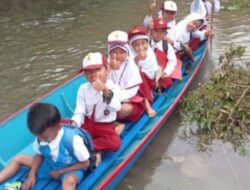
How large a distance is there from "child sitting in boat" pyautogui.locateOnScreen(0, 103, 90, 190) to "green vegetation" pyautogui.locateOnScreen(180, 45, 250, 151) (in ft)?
7.50

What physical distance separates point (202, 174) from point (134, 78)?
133 cm

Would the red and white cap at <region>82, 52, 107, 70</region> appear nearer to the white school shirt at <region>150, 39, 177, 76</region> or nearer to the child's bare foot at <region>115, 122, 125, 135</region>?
the child's bare foot at <region>115, 122, 125, 135</region>

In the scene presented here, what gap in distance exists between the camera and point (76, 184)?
3828 millimetres

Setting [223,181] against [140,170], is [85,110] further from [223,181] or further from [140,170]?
[223,181]

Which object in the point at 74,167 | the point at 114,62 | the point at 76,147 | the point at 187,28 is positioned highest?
the point at 114,62

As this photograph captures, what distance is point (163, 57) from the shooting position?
630cm

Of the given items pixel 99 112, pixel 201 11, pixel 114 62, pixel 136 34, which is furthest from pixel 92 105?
pixel 201 11

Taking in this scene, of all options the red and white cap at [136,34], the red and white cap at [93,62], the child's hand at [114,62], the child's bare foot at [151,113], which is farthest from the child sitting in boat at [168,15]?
the red and white cap at [93,62]

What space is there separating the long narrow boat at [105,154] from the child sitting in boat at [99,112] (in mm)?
165

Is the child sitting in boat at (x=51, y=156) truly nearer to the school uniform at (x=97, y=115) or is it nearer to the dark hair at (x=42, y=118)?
the dark hair at (x=42, y=118)

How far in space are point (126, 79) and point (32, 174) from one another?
175 cm

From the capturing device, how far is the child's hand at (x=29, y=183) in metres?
3.77

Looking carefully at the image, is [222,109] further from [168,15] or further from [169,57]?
[168,15]

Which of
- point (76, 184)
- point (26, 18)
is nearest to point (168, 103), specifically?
point (76, 184)
